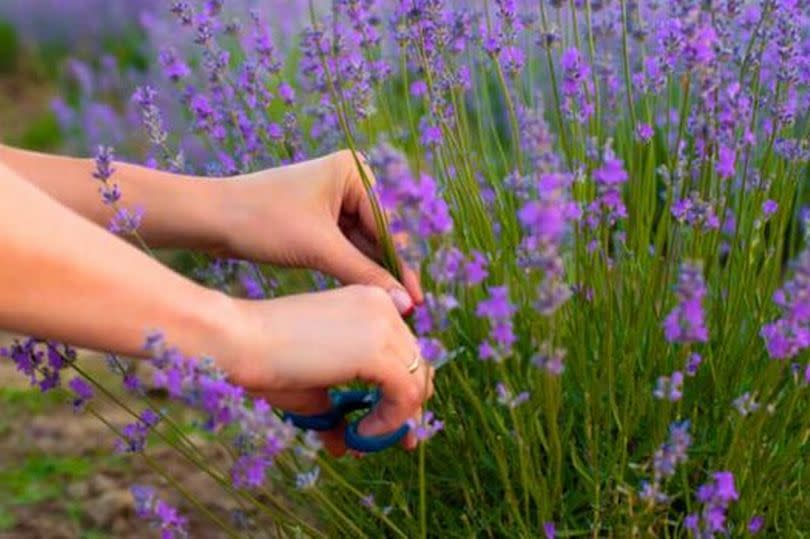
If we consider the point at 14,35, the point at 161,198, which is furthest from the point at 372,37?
the point at 14,35

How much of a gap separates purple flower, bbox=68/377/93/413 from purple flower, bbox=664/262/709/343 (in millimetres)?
865

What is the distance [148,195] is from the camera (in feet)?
6.20

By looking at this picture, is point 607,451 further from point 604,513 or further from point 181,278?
point 181,278

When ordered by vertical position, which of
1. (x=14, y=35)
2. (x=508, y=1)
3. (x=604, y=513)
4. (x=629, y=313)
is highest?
(x=508, y=1)

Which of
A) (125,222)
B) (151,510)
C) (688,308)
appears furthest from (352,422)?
(688,308)

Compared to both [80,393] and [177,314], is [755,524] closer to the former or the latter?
[177,314]

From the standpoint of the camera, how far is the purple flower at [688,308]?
4.31 ft

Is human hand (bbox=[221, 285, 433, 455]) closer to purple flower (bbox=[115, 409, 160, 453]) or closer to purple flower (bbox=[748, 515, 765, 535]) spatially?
purple flower (bbox=[115, 409, 160, 453])

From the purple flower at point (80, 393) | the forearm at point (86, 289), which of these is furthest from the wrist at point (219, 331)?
the purple flower at point (80, 393)

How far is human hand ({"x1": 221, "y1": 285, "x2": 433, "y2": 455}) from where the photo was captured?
1427 millimetres

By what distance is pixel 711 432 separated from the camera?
1.83 meters

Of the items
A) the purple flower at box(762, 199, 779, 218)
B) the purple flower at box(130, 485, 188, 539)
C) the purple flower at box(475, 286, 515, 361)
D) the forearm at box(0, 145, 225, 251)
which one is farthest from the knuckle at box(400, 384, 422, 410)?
the purple flower at box(762, 199, 779, 218)

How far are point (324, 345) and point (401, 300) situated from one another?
0.26 meters

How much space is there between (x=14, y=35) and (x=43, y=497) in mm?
5156
